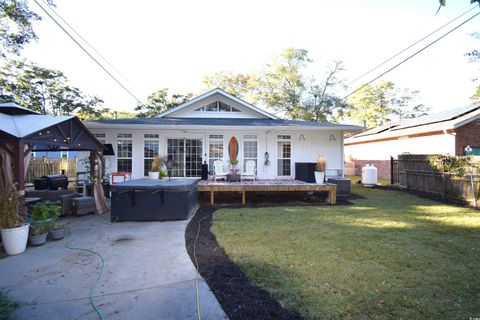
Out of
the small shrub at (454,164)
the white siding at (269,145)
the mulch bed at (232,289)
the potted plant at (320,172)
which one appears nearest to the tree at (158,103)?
A: the white siding at (269,145)

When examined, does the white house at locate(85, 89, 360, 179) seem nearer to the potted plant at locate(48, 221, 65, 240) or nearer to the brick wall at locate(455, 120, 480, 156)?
the brick wall at locate(455, 120, 480, 156)

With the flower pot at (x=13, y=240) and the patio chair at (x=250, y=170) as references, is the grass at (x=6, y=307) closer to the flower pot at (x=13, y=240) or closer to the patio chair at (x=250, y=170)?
the flower pot at (x=13, y=240)

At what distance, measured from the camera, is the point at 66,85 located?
18625 millimetres

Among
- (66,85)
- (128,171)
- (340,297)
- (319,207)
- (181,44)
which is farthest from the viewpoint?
(66,85)

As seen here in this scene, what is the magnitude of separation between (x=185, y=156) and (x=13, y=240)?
291 inches

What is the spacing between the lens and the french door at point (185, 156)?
1108 centimetres

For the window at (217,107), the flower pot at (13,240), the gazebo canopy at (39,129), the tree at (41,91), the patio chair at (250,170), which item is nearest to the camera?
the flower pot at (13,240)

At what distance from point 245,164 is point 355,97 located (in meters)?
25.1

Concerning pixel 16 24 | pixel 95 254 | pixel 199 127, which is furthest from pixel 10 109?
pixel 16 24

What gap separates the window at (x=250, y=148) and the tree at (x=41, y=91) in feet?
45.9

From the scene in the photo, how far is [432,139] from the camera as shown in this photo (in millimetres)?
13367

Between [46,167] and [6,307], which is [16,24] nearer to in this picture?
[46,167]

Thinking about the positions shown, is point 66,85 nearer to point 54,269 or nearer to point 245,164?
point 245,164

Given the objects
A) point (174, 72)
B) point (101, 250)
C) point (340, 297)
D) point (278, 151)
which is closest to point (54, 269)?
point (101, 250)
